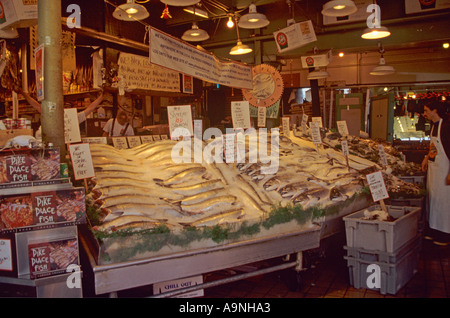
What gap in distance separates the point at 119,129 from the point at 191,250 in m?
5.20

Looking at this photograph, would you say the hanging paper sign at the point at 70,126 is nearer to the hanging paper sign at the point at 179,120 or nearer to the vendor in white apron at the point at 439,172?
the hanging paper sign at the point at 179,120

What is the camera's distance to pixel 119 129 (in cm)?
796

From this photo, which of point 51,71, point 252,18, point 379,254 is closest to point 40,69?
point 51,71

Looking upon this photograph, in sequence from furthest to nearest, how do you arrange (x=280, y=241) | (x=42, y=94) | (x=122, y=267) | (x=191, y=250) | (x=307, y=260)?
(x=307, y=260) → (x=280, y=241) → (x=42, y=94) → (x=191, y=250) → (x=122, y=267)

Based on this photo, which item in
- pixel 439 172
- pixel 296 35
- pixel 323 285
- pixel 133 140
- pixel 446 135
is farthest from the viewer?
pixel 296 35

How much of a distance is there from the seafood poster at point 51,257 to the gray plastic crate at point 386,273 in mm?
2862

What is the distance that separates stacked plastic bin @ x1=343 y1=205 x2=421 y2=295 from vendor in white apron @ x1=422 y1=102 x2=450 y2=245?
187 centimetres

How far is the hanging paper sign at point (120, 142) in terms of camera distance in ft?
20.3

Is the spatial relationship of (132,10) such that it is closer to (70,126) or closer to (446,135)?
(70,126)

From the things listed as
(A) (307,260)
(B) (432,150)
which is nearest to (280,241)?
(A) (307,260)

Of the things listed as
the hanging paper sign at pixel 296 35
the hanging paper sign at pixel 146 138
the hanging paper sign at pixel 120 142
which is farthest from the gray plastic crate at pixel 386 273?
the hanging paper sign at pixel 296 35

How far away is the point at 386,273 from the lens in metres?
3.98

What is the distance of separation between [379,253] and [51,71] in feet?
12.4
